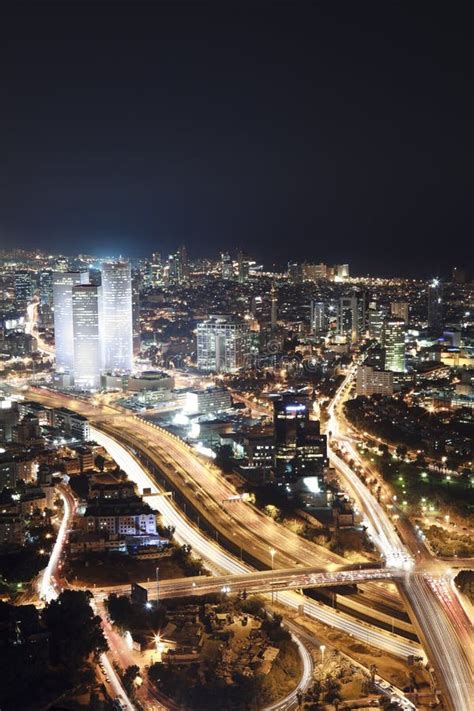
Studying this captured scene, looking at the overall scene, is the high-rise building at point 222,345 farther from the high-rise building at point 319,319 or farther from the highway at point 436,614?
the highway at point 436,614

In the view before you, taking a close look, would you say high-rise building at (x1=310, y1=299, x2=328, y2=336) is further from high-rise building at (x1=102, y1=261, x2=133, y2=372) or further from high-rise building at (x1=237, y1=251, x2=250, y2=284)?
high-rise building at (x1=237, y1=251, x2=250, y2=284)

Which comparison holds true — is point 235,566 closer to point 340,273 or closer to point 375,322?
point 375,322

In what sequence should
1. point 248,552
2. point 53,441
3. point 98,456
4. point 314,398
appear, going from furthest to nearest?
point 314,398 < point 53,441 < point 98,456 < point 248,552

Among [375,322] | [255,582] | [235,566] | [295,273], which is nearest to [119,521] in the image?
[235,566]

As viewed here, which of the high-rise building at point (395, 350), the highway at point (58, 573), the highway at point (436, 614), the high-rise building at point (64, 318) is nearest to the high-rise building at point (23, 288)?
the high-rise building at point (64, 318)

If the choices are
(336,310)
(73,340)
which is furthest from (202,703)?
(336,310)

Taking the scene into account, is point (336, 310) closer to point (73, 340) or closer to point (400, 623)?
point (73, 340)
